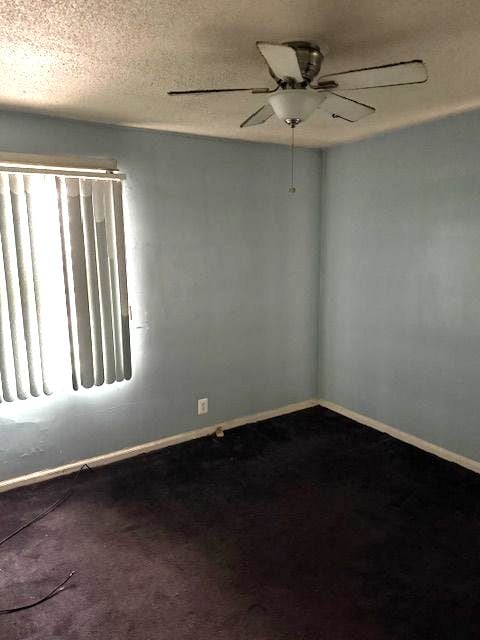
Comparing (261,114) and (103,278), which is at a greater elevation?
(261,114)

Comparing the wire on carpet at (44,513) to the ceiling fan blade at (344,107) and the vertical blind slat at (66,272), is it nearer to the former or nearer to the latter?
the vertical blind slat at (66,272)

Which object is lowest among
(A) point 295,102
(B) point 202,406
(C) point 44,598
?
(C) point 44,598

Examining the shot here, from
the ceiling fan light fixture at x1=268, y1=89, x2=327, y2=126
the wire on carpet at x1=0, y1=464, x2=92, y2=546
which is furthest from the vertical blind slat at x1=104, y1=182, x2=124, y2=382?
the ceiling fan light fixture at x1=268, y1=89, x2=327, y2=126

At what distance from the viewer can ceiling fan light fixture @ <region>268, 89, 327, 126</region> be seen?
1.70 meters

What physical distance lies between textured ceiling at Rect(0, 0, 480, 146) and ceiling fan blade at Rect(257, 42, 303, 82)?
15cm

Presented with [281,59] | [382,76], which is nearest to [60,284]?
[281,59]

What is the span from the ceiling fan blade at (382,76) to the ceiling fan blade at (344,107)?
13 cm

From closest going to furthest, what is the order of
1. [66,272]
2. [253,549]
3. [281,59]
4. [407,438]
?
[281,59]
[253,549]
[66,272]
[407,438]

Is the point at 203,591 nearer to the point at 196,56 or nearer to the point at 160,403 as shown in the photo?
the point at 160,403

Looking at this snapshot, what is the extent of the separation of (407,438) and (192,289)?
76.2 inches

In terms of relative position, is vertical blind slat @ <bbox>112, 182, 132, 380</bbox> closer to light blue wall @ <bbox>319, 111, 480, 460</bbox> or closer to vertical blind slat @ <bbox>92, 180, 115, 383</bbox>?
vertical blind slat @ <bbox>92, 180, 115, 383</bbox>

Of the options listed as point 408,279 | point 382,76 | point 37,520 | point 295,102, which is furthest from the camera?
point 408,279

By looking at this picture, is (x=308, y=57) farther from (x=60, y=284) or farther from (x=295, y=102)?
(x=60, y=284)

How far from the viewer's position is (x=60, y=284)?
278cm
